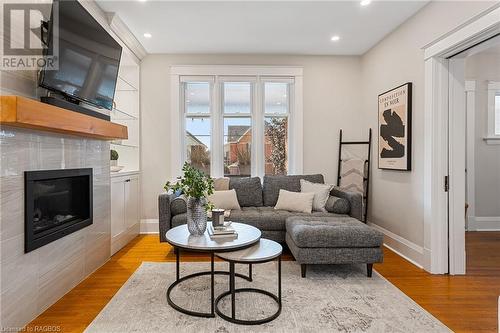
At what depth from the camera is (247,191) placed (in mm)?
4047

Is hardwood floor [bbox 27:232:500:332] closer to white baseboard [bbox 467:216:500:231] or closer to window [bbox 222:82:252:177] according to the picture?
white baseboard [bbox 467:216:500:231]

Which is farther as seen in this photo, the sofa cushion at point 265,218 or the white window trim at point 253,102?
the white window trim at point 253,102

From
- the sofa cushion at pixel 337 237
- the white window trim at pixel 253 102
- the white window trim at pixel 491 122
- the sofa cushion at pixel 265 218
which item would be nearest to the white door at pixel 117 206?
the white window trim at pixel 253 102

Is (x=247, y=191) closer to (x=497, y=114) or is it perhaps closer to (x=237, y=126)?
(x=237, y=126)

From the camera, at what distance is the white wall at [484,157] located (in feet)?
14.4

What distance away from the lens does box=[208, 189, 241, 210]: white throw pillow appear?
3.75m

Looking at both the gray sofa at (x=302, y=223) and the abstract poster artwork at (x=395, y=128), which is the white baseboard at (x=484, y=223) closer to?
the abstract poster artwork at (x=395, y=128)

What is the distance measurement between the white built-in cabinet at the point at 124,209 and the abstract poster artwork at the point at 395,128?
3.34 m

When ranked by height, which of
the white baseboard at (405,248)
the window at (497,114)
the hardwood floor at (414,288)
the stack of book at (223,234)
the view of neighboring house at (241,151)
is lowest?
the hardwood floor at (414,288)

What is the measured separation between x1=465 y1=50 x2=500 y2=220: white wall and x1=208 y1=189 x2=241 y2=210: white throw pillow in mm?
3732

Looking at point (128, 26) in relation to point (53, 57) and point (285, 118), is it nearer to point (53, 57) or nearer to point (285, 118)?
point (53, 57)

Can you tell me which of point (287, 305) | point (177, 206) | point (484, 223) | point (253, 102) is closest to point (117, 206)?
point (177, 206)

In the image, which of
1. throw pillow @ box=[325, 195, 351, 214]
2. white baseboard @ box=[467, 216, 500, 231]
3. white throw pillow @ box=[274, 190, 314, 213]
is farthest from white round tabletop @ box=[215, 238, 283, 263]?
white baseboard @ box=[467, 216, 500, 231]

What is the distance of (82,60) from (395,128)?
11.0 feet
